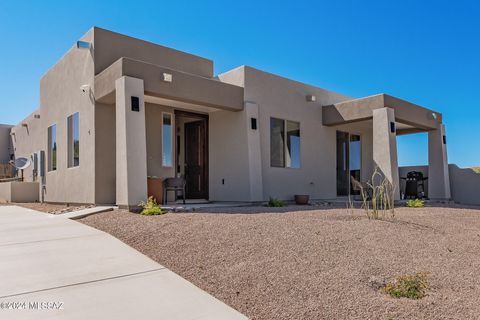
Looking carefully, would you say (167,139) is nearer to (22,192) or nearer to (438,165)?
(22,192)

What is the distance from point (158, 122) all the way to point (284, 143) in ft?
13.8

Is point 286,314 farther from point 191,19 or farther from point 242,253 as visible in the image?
point 191,19

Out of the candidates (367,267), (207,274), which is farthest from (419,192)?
(207,274)

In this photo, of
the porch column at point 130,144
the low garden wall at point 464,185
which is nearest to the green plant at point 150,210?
the porch column at point 130,144

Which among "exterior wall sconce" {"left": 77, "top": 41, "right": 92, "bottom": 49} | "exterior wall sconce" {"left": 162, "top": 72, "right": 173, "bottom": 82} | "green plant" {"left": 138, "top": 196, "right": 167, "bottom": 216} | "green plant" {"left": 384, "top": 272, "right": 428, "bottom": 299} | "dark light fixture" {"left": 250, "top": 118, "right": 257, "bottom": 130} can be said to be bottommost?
"green plant" {"left": 384, "top": 272, "right": 428, "bottom": 299}

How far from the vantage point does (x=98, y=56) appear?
31.4 ft

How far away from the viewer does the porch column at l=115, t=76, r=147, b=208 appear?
7906mm

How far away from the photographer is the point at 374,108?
11906 millimetres

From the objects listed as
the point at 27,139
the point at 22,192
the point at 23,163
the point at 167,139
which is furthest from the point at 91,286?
the point at 27,139

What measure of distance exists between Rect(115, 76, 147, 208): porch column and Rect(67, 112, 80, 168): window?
2969mm

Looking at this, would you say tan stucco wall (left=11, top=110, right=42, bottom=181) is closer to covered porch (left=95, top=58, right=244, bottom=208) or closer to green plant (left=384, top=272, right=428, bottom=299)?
covered porch (left=95, top=58, right=244, bottom=208)

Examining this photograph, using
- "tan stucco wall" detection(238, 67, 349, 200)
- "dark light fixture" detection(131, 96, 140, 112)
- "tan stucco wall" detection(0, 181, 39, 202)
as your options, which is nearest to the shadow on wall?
"tan stucco wall" detection(238, 67, 349, 200)

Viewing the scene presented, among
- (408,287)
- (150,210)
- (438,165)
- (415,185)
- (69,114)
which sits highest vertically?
(69,114)

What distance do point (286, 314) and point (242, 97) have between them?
843 cm
